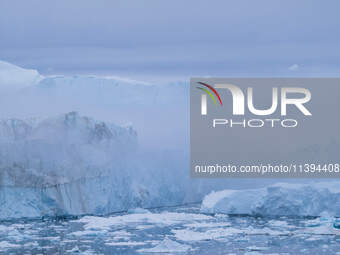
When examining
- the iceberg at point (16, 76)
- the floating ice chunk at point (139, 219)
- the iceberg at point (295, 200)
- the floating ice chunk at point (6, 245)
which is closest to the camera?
the floating ice chunk at point (6, 245)

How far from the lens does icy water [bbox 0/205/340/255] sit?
8.53 meters

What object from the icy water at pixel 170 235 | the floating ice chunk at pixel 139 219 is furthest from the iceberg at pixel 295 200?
the floating ice chunk at pixel 139 219

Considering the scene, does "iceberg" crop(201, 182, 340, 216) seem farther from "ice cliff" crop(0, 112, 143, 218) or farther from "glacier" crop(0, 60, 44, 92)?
"glacier" crop(0, 60, 44, 92)

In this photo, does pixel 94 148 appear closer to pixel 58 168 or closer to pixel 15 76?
pixel 58 168

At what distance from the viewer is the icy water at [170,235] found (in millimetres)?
8531

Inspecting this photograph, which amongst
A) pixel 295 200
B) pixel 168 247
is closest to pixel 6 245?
pixel 168 247

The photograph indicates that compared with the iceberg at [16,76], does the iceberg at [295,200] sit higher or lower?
lower

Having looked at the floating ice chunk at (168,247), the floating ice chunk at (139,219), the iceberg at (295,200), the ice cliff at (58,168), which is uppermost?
the ice cliff at (58,168)

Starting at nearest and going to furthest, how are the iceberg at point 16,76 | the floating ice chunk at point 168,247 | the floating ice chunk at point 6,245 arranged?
1. the floating ice chunk at point 168,247
2. the floating ice chunk at point 6,245
3. the iceberg at point 16,76

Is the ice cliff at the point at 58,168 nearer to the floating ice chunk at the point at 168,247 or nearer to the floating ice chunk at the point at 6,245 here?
the floating ice chunk at the point at 6,245

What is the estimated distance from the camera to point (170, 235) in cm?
956

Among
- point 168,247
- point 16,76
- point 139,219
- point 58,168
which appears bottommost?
point 168,247

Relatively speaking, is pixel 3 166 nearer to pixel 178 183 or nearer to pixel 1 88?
pixel 1 88

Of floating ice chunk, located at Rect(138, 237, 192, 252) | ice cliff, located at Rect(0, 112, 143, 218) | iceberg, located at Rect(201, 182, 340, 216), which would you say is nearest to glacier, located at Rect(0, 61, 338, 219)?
ice cliff, located at Rect(0, 112, 143, 218)
